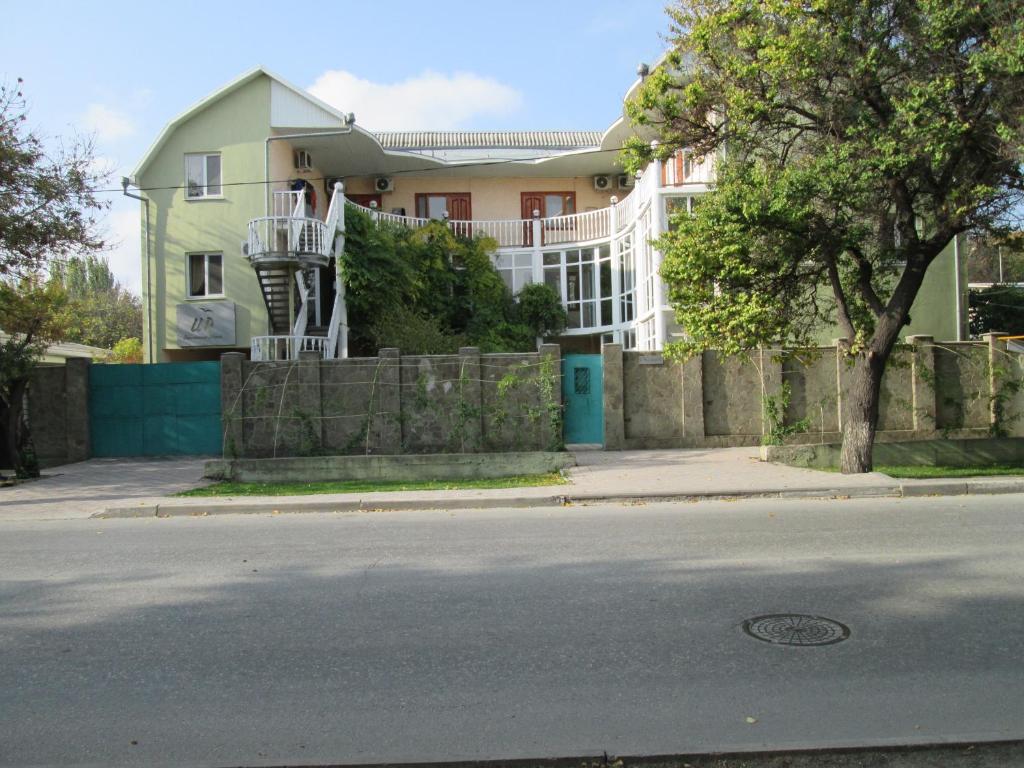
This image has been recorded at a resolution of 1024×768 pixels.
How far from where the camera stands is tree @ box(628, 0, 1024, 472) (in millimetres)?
10867

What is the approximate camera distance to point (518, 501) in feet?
39.0

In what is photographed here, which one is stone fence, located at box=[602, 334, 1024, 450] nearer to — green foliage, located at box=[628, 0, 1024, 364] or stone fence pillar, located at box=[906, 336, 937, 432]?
stone fence pillar, located at box=[906, 336, 937, 432]

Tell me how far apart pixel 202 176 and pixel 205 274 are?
9.79 ft

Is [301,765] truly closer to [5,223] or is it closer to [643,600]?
[643,600]

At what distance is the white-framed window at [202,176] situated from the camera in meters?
25.2

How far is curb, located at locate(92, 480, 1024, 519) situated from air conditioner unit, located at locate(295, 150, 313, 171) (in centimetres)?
1731

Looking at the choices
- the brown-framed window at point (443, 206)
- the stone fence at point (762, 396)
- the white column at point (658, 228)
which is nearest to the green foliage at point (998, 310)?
the stone fence at point (762, 396)

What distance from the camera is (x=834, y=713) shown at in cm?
420

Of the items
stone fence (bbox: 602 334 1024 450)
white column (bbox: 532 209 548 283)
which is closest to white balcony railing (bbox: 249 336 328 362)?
stone fence (bbox: 602 334 1024 450)

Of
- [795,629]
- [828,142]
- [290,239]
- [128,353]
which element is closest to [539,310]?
[290,239]

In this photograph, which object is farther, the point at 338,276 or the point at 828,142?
the point at 338,276

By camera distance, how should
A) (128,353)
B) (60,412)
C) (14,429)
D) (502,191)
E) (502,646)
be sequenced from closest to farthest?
1. (502,646)
2. (14,429)
3. (60,412)
4. (502,191)
5. (128,353)

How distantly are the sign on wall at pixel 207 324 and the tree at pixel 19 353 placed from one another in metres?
6.44

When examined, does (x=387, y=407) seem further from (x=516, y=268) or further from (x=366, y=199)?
(x=366, y=199)
